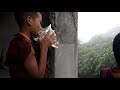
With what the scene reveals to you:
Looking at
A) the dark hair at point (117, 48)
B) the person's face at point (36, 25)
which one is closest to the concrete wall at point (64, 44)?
the person's face at point (36, 25)

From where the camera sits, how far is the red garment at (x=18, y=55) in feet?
5.06

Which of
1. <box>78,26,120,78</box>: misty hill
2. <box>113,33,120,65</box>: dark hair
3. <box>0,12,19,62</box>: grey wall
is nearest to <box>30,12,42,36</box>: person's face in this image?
<box>0,12,19,62</box>: grey wall

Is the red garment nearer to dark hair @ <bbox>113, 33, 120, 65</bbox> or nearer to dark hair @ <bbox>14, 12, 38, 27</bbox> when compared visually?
dark hair @ <bbox>14, 12, 38, 27</bbox>

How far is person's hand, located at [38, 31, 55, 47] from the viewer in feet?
5.36

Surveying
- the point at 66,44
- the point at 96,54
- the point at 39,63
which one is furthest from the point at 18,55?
the point at 96,54

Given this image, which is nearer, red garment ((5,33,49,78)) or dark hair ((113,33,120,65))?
red garment ((5,33,49,78))

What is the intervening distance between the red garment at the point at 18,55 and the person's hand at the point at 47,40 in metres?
0.09

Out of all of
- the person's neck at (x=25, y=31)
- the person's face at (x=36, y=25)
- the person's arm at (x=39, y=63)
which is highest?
the person's face at (x=36, y=25)

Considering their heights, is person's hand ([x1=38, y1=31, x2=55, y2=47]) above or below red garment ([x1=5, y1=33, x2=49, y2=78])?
above

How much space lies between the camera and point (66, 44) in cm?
171

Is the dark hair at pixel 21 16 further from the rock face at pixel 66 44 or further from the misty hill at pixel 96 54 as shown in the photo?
the misty hill at pixel 96 54

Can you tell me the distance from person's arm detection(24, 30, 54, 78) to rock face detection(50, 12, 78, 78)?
113 mm
